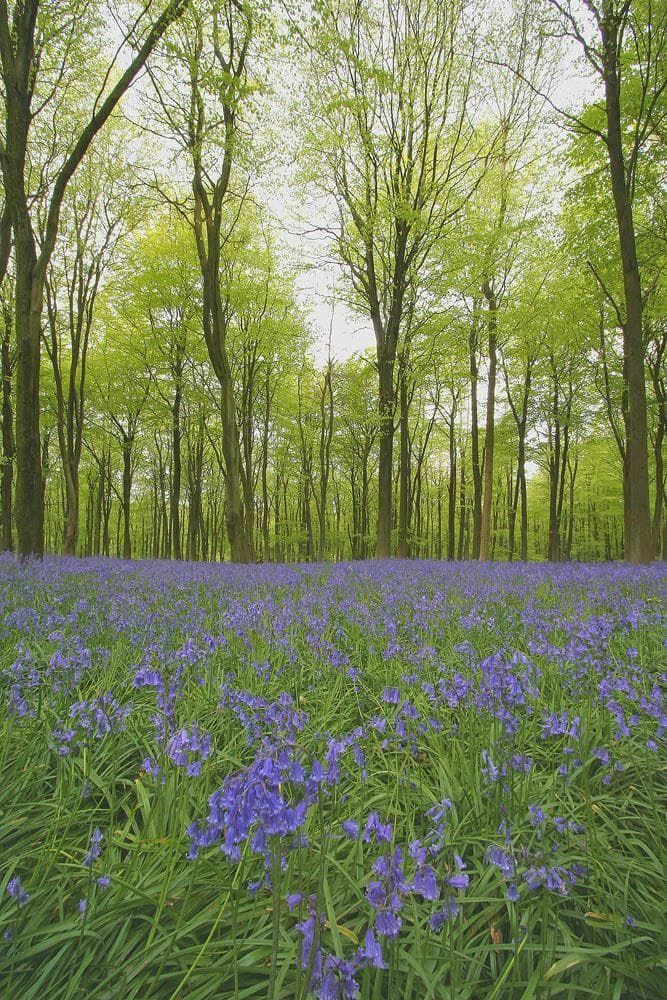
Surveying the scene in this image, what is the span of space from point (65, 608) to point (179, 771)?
3.40 metres

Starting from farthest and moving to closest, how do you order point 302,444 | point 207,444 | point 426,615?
point 207,444, point 302,444, point 426,615

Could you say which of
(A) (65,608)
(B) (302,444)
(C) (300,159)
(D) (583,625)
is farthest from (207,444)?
(D) (583,625)

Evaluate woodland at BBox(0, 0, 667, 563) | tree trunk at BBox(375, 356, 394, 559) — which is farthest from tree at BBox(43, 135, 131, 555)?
tree trunk at BBox(375, 356, 394, 559)

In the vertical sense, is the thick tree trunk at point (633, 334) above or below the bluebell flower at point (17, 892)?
above

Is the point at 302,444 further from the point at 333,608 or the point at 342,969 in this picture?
the point at 342,969

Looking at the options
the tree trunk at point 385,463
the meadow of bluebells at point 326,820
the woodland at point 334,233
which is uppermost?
the woodland at point 334,233

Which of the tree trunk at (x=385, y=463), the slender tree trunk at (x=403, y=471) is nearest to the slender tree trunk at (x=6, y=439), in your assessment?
the tree trunk at (x=385, y=463)

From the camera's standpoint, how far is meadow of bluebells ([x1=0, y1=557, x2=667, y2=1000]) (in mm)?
1162

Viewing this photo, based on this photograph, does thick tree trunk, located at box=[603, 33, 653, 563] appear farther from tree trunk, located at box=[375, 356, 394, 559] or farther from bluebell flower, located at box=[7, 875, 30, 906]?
bluebell flower, located at box=[7, 875, 30, 906]

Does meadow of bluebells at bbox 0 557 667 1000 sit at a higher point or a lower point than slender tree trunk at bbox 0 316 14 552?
lower

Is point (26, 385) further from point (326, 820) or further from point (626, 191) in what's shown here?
point (626, 191)

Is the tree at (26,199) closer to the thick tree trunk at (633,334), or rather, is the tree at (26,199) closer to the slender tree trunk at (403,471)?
the thick tree trunk at (633,334)

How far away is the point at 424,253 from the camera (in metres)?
16.6

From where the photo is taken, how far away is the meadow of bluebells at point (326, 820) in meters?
1.16
